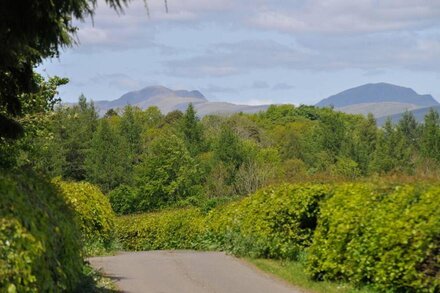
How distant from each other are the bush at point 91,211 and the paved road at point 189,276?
152 inches

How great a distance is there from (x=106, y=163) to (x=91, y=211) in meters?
66.2

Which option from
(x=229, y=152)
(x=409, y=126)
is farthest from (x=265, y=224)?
(x=409, y=126)

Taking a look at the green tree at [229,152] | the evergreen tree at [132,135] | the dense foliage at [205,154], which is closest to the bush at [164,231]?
the dense foliage at [205,154]

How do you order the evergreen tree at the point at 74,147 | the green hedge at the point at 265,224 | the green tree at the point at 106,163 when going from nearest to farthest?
the green hedge at the point at 265,224 < the green tree at the point at 106,163 < the evergreen tree at the point at 74,147

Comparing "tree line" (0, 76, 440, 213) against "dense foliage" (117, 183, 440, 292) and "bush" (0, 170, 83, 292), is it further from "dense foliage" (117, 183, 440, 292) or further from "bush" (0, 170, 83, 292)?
"bush" (0, 170, 83, 292)

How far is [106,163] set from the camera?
9319 cm

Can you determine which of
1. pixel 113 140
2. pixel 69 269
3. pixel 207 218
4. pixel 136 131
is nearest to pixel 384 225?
pixel 69 269

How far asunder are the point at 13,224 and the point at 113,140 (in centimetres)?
9227

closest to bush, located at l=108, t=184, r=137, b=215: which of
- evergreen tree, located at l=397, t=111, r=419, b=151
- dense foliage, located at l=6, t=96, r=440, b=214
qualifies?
dense foliage, located at l=6, t=96, r=440, b=214

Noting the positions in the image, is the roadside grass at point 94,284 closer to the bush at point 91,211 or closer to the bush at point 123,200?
the bush at point 91,211

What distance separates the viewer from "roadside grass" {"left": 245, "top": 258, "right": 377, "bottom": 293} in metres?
14.9

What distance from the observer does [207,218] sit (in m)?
33.2

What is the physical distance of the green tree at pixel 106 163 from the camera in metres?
92.9

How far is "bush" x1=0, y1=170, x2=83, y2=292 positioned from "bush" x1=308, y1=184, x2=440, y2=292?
17.9 feet
